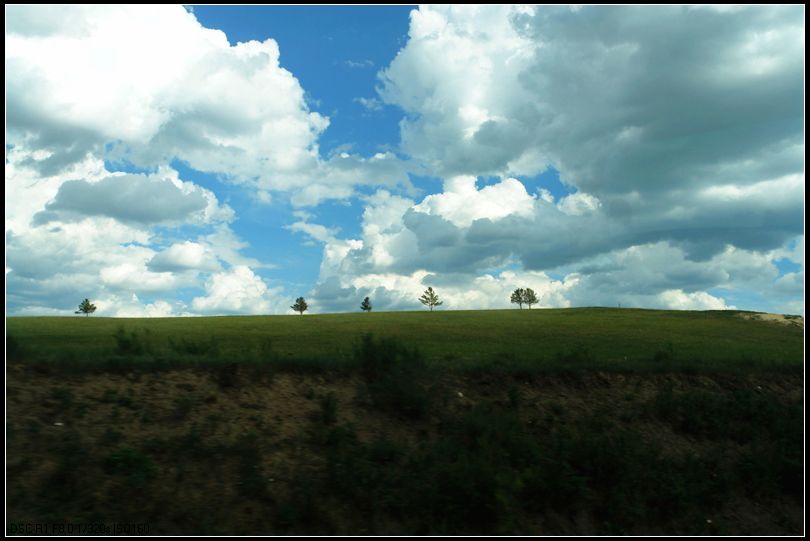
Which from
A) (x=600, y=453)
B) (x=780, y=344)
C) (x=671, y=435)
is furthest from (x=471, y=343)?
(x=780, y=344)

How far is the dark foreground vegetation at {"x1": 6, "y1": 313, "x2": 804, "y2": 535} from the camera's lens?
920cm

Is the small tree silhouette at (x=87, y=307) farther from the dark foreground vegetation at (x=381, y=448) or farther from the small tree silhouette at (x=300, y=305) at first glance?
the dark foreground vegetation at (x=381, y=448)

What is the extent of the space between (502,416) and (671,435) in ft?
18.0

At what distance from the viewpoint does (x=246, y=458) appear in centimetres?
1034

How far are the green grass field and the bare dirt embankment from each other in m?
2.10

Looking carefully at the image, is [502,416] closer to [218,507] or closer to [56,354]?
[218,507]

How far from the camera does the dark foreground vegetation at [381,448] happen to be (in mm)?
9195

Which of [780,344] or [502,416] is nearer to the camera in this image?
[502,416]

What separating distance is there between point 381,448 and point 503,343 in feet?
71.7

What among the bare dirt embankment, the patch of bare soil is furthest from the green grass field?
the bare dirt embankment

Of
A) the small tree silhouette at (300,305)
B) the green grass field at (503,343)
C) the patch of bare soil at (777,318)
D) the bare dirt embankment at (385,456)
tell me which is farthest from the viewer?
the small tree silhouette at (300,305)

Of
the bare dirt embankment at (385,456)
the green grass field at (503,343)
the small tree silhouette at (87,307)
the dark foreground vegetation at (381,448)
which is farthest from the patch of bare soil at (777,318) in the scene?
the small tree silhouette at (87,307)

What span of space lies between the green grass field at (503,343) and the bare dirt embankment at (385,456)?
210cm

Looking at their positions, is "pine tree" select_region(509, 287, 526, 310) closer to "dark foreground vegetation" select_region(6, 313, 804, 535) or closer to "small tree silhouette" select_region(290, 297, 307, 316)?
"small tree silhouette" select_region(290, 297, 307, 316)
